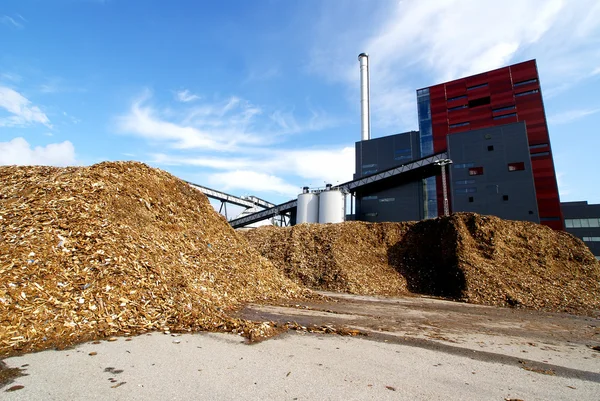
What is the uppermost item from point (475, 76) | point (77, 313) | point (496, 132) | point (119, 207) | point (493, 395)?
point (475, 76)

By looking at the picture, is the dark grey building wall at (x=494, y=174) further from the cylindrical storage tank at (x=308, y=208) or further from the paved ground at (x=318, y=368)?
the paved ground at (x=318, y=368)

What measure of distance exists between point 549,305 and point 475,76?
169 feet

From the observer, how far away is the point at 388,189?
1719 inches

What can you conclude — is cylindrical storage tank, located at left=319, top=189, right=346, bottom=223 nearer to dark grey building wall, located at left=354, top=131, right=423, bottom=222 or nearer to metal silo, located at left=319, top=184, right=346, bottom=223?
metal silo, located at left=319, top=184, right=346, bottom=223

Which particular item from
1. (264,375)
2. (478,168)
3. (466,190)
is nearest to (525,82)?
(478,168)

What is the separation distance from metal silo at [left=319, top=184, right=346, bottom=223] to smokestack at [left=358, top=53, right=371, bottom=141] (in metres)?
19.8

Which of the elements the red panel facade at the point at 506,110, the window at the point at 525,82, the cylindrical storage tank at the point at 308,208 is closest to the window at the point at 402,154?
the red panel facade at the point at 506,110

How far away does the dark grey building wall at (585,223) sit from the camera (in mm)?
46469

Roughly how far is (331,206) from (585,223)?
43530 mm

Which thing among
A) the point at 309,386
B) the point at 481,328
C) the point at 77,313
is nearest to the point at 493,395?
the point at 309,386

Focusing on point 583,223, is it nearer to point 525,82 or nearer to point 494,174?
point 525,82

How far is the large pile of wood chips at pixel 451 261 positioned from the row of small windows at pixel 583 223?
42.7m

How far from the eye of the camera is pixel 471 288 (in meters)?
12.9

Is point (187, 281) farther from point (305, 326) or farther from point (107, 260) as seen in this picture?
point (305, 326)
